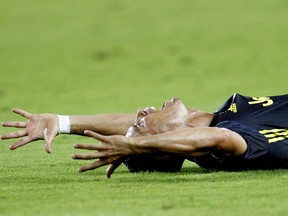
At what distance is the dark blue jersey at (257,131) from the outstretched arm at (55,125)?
0.84m

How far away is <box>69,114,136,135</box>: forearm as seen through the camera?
25.1ft

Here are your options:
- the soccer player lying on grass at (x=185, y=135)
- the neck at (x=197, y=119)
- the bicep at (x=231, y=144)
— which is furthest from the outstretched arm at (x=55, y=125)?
the bicep at (x=231, y=144)

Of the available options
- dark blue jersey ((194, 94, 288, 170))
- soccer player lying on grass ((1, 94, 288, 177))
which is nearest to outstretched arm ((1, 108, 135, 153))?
soccer player lying on grass ((1, 94, 288, 177))

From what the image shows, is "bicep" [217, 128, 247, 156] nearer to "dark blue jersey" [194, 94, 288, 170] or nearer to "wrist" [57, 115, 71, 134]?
"dark blue jersey" [194, 94, 288, 170]

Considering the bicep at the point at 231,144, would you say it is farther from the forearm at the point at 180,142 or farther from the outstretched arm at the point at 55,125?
the outstretched arm at the point at 55,125

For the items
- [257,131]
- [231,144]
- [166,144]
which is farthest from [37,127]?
[257,131]

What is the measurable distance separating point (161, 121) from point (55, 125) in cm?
83

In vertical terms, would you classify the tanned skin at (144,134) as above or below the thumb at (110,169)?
above

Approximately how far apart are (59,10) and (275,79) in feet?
38.9

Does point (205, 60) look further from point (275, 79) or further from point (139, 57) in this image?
point (275, 79)

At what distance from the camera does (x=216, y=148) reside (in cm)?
673

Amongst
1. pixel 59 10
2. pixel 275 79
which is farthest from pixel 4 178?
pixel 59 10

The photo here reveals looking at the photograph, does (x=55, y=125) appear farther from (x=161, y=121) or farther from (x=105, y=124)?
(x=161, y=121)

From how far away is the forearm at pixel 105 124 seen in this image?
25.1ft
